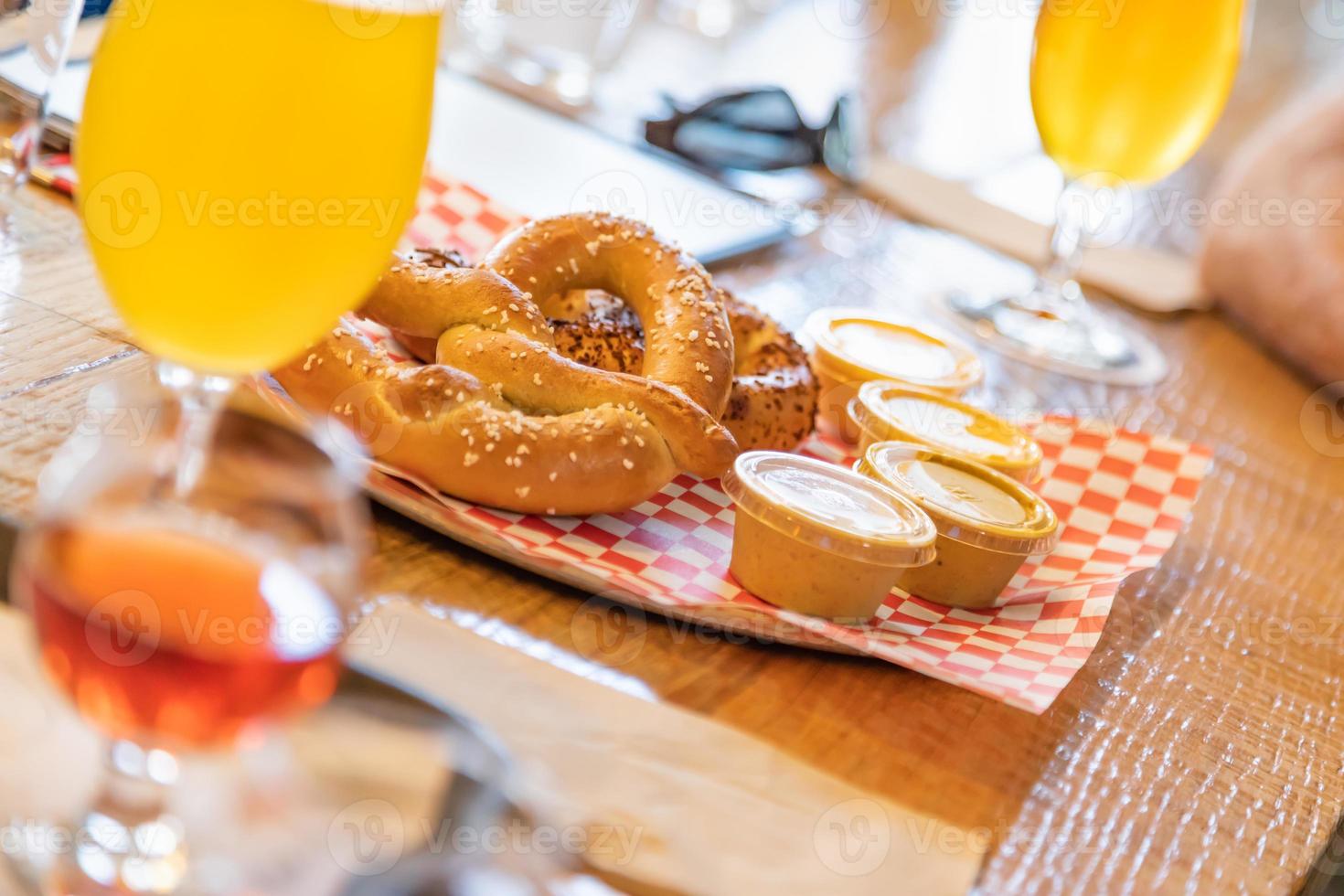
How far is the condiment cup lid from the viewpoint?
3.44 ft

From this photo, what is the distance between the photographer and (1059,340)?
138cm

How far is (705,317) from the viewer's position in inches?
33.3

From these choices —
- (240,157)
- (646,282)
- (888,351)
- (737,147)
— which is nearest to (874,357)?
(888,351)

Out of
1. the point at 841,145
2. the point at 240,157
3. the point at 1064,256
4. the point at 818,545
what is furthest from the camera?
the point at 841,145

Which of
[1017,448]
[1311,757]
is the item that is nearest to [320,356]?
[1017,448]

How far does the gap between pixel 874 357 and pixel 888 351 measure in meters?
0.03

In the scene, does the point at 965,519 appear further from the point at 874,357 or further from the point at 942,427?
the point at 874,357

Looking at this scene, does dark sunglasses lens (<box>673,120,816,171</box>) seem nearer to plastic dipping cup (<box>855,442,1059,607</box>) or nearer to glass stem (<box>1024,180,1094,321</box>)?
glass stem (<box>1024,180,1094,321</box>)

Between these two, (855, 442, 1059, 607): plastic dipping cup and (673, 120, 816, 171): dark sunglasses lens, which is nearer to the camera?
(855, 442, 1059, 607): plastic dipping cup

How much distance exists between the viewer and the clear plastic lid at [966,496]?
78 centimetres

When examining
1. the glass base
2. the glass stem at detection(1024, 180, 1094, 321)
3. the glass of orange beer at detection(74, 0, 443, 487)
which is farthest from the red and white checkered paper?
the glass stem at detection(1024, 180, 1094, 321)

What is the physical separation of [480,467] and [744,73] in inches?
55.3

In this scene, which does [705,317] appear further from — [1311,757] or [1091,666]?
[1311,757]

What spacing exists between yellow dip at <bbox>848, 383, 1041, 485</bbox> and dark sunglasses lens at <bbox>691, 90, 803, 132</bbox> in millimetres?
A: 671
